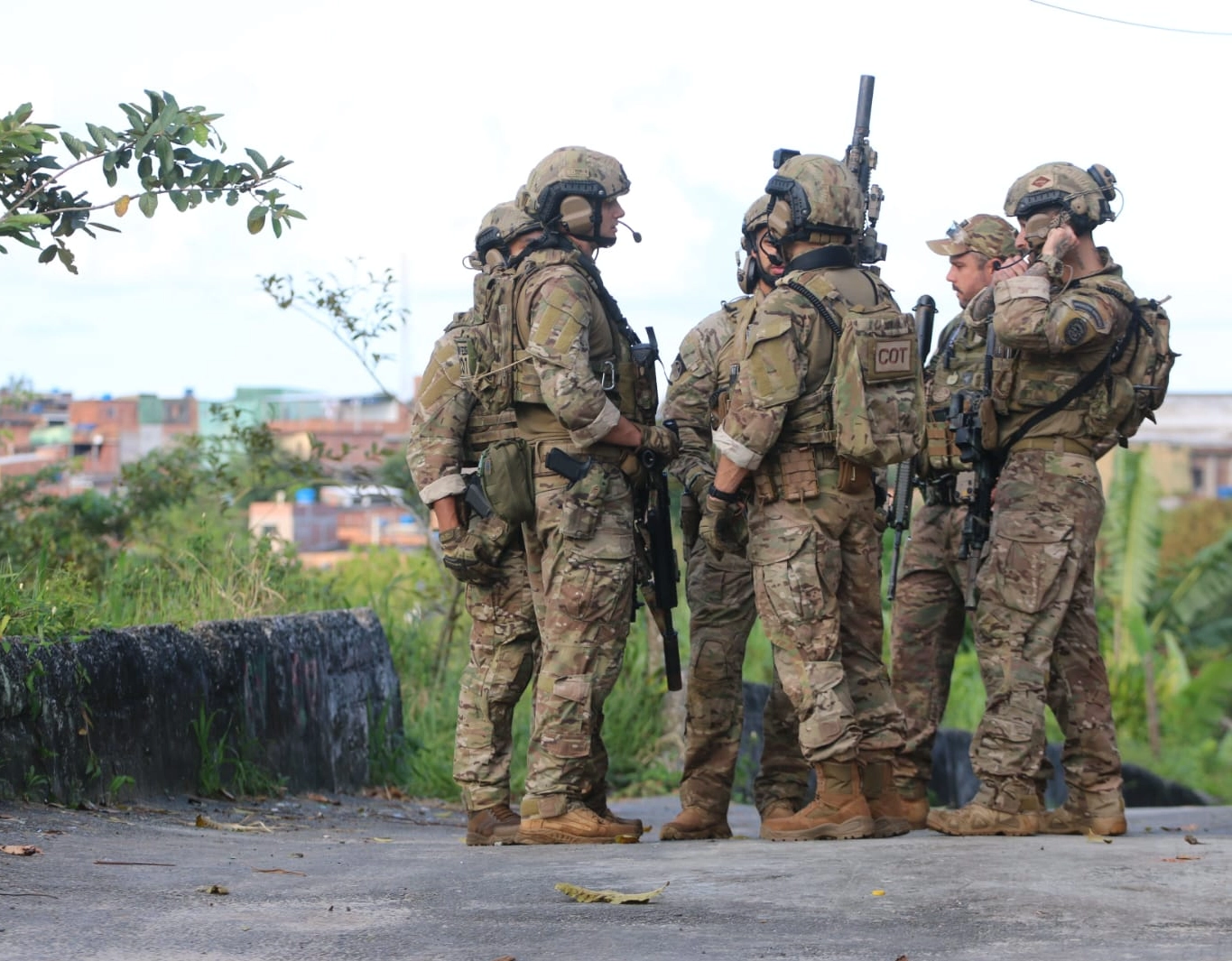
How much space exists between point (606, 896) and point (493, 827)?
173 centimetres

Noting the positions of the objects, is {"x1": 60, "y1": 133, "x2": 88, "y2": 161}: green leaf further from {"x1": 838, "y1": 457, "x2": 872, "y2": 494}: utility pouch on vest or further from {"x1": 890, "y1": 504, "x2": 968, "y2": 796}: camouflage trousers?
{"x1": 890, "y1": 504, "x2": 968, "y2": 796}: camouflage trousers

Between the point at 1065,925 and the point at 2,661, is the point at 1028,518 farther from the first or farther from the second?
the point at 2,661

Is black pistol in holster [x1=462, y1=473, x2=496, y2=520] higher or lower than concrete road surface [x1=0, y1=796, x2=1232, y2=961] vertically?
higher

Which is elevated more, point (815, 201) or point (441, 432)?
point (815, 201)

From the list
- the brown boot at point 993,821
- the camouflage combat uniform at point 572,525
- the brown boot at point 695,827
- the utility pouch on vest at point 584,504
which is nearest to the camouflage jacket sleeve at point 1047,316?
the camouflage combat uniform at point 572,525

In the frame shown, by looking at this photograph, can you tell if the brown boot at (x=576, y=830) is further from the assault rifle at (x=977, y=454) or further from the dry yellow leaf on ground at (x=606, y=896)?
the assault rifle at (x=977, y=454)

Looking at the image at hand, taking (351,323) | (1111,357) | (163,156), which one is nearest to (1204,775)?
(351,323)

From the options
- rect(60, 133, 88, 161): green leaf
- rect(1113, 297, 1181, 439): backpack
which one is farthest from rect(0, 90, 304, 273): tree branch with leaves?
rect(1113, 297, 1181, 439): backpack

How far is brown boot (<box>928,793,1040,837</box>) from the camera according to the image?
5.58 m

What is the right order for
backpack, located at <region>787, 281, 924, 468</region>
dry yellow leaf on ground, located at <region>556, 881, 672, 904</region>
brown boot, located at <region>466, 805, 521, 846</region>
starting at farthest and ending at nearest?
brown boot, located at <region>466, 805, 521, 846</region>
backpack, located at <region>787, 281, 924, 468</region>
dry yellow leaf on ground, located at <region>556, 881, 672, 904</region>

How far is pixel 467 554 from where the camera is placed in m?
5.78

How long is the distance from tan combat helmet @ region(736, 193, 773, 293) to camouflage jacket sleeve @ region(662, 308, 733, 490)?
0.16 m

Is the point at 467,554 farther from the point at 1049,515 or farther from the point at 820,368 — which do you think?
the point at 1049,515

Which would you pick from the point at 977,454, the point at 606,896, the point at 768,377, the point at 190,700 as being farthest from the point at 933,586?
the point at 190,700
